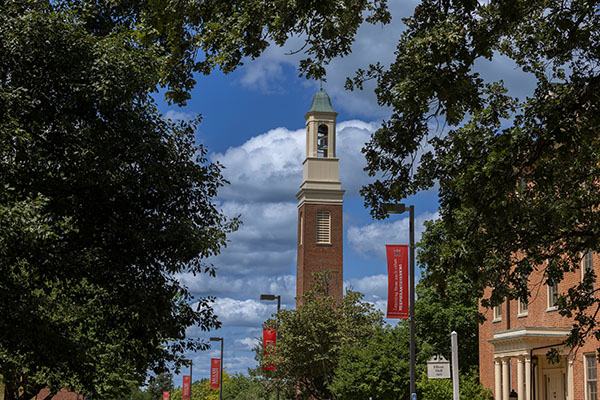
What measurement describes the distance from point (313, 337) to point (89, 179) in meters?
42.9

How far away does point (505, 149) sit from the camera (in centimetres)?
1259

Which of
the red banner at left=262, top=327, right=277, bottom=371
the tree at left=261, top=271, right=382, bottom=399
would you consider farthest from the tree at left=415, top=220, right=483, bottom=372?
the red banner at left=262, top=327, right=277, bottom=371

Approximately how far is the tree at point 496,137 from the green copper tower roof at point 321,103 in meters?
73.3

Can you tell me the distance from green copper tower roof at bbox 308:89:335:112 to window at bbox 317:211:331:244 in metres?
10.8

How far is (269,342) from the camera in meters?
56.1

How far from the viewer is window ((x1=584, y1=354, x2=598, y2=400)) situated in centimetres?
3094

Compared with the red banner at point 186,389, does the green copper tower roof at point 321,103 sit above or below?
above

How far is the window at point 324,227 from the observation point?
86.2 m

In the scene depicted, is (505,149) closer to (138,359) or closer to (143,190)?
(143,190)

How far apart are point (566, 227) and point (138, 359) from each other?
9.92m

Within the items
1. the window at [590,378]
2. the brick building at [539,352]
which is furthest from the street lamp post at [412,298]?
the window at [590,378]

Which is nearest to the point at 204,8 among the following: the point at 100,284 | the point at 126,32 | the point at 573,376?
the point at 126,32

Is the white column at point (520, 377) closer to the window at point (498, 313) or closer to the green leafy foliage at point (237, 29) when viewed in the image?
the window at point (498, 313)

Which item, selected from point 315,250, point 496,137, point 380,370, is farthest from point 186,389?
point 496,137
